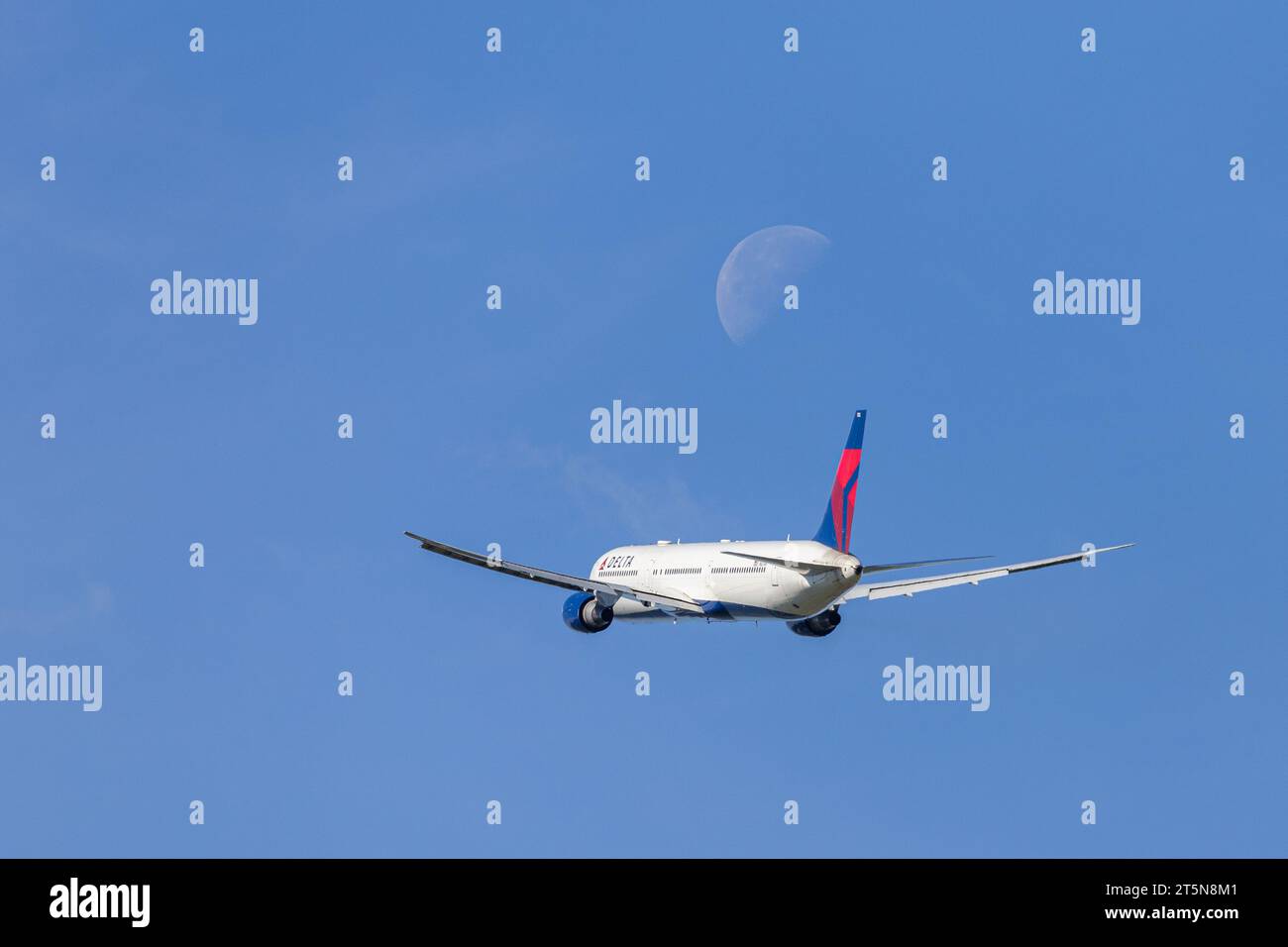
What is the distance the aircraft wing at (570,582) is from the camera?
10719cm

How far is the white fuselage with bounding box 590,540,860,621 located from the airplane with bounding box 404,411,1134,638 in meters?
0.05

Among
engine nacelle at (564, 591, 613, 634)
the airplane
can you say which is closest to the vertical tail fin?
the airplane

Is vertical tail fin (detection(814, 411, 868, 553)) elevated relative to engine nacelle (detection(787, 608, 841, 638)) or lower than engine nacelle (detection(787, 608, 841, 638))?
elevated

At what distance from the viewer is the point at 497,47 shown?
111750 mm

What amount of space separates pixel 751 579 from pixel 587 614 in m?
14.9

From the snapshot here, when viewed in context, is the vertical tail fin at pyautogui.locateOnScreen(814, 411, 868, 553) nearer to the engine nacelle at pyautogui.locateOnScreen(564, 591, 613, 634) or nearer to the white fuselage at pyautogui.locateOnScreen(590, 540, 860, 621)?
the white fuselage at pyautogui.locateOnScreen(590, 540, 860, 621)

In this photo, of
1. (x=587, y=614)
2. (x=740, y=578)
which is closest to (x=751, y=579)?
(x=740, y=578)

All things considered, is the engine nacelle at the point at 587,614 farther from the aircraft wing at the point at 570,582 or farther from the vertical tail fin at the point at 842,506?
the vertical tail fin at the point at 842,506

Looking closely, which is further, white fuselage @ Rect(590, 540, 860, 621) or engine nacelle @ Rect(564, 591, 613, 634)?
engine nacelle @ Rect(564, 591, 613, 634)

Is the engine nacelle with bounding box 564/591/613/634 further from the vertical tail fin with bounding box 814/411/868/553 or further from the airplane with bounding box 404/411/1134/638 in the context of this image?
the vertical tail fin with bounding box 814/411/868/553

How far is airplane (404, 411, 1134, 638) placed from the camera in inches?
4313

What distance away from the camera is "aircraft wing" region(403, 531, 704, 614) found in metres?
107

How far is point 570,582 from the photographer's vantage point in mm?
118000
